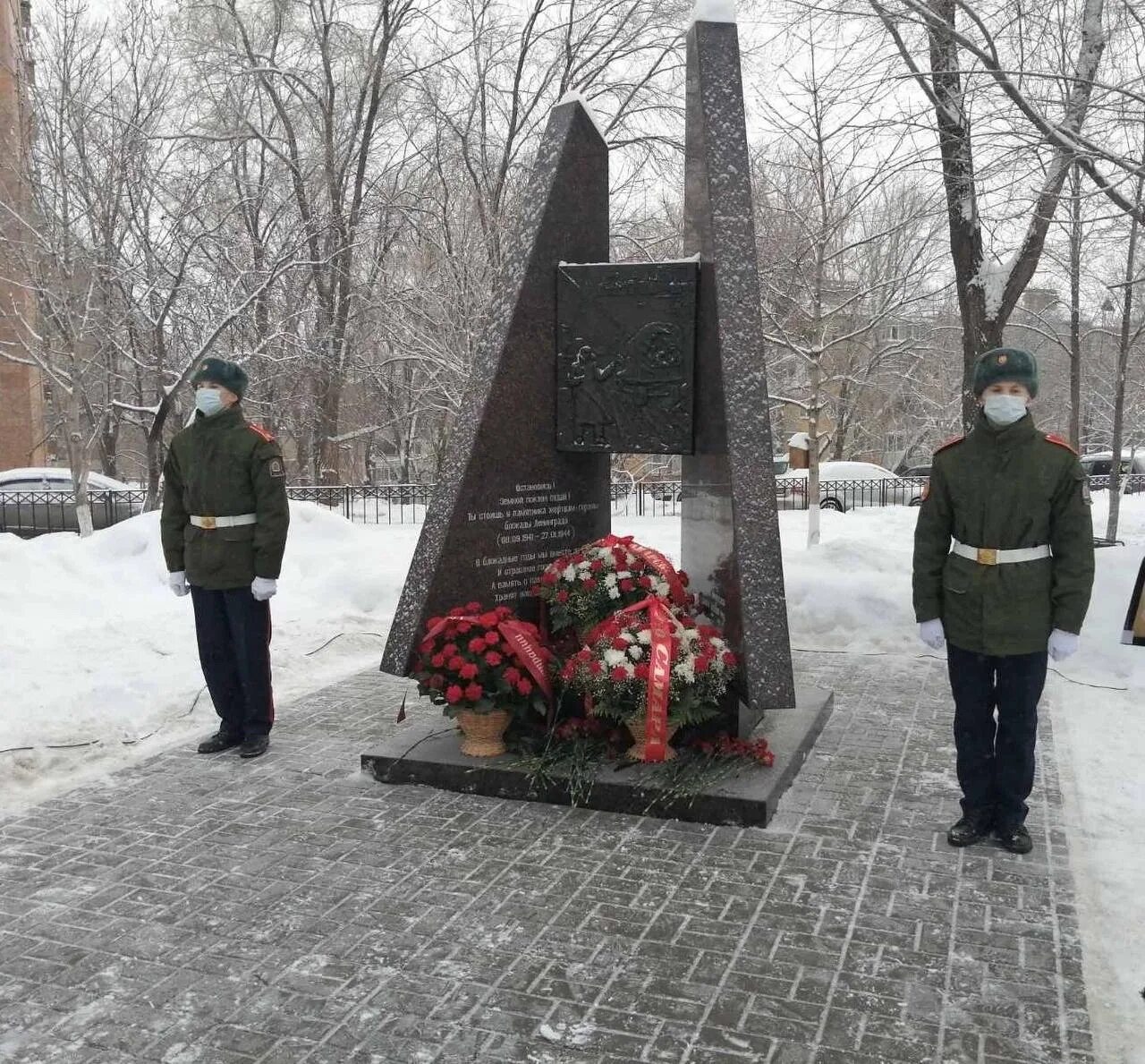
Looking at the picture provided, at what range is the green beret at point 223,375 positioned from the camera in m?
5.42

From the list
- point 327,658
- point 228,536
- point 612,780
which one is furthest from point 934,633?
point 327,658

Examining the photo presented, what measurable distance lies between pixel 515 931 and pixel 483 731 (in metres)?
1.54

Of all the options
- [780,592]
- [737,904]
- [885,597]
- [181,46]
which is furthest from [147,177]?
[737,904]

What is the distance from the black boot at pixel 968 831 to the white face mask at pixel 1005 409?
5.40ft

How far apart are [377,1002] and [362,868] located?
961 millimetres

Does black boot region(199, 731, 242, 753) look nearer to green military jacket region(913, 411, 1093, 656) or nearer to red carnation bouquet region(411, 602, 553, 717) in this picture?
red carnation bouquet region(411, 602, 553, 717)

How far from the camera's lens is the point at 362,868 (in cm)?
402

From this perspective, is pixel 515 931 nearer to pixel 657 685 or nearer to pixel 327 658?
pixel 657 685

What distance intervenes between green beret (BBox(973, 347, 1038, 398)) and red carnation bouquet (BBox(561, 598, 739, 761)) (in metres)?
1.66

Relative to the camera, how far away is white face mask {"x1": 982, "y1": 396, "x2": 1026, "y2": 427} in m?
4.00

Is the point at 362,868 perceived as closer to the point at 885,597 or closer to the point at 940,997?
the point at 940,997

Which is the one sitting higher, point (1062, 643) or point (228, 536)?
point (228, 536)

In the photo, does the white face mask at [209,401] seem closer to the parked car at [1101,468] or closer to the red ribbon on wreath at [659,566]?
the red ribbon on wreath at [659,566]

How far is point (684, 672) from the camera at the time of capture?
4.64 meters
